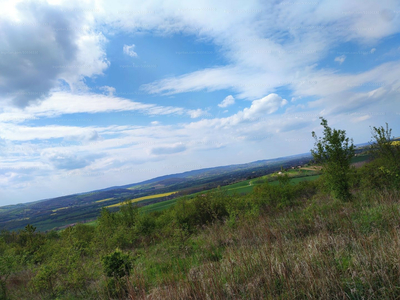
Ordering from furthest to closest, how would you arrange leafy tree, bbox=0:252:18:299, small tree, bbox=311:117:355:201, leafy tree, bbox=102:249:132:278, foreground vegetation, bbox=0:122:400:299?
1. small tree, bbox=311:117:355:201
2. leafy tree, bbox=0:252:18:299
3. leafy tree, bbox=102:249:132:278
4. foreground vegetation, bbox=0:122:400:299

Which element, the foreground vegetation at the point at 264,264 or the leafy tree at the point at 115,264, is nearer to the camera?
the foreground vegetation at the point at 264,264

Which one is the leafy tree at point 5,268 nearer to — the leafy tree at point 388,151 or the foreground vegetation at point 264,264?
the foreground vegetation at point 264,264

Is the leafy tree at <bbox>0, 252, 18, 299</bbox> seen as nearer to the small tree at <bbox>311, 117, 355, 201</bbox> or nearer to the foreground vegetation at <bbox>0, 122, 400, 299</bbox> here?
the foreground vegetation at <bbox>0, 122, 400, 299</bbox>

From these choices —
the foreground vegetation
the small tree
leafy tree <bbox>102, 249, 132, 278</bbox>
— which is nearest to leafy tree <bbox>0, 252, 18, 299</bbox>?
the foreground vegetation

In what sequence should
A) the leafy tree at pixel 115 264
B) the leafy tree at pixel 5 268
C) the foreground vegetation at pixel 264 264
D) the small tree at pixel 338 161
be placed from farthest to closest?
the small tree at pixel 338 161, the leafy tree at pixel 5 268, the leafy tree at pixel 115 264, the foreground vegetation at pixel 264 264

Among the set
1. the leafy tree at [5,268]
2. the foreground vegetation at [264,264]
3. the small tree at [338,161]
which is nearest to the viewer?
the foreground vegetation at [264,264]

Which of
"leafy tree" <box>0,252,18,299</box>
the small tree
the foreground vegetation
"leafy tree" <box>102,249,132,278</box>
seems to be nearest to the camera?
the foreground vegetation

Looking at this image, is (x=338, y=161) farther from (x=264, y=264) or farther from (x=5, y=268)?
(x=5, y=268)

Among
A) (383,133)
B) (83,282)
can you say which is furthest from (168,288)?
(383,133)

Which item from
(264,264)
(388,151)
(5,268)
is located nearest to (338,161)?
(388,151)

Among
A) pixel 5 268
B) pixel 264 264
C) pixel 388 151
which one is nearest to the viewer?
pixel 264 264

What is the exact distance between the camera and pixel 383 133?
45.6 feet

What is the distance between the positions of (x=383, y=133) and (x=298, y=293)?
50.1 feet

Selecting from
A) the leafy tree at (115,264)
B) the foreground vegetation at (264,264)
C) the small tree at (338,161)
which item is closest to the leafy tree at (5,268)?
the foreground vegetation at (264,264)
